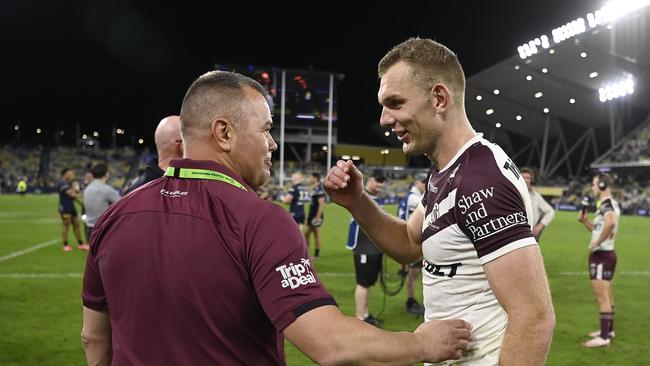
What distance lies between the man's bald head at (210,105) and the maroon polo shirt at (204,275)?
15cm

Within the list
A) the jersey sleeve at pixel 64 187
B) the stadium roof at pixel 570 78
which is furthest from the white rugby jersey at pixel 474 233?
the stadium roof at pixel 570 78

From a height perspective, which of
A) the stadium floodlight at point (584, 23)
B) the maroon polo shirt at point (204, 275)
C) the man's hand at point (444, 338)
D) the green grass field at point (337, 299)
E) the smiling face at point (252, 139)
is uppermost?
the stadium floodlight at point (584, 23)

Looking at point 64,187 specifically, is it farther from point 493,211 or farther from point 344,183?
point 493,211

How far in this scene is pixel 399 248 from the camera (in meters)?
2.95

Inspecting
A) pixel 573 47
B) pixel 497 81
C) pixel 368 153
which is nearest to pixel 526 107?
pixel 497 81

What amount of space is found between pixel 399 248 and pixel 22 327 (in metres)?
7.27

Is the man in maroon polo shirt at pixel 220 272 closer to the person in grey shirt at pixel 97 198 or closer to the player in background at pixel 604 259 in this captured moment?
the player in background at pixel 604 259

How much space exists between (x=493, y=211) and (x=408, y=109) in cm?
61

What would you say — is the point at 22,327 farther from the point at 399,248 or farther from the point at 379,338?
the point at 379,338

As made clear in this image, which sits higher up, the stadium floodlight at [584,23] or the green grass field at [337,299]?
the stadium floodlight at [584,23]

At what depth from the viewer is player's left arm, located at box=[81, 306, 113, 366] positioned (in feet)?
7.43

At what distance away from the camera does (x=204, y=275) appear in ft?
5.65

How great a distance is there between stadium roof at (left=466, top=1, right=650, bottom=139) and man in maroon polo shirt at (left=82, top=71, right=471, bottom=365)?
4172 centimetres

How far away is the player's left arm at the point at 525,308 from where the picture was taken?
6.27ft
